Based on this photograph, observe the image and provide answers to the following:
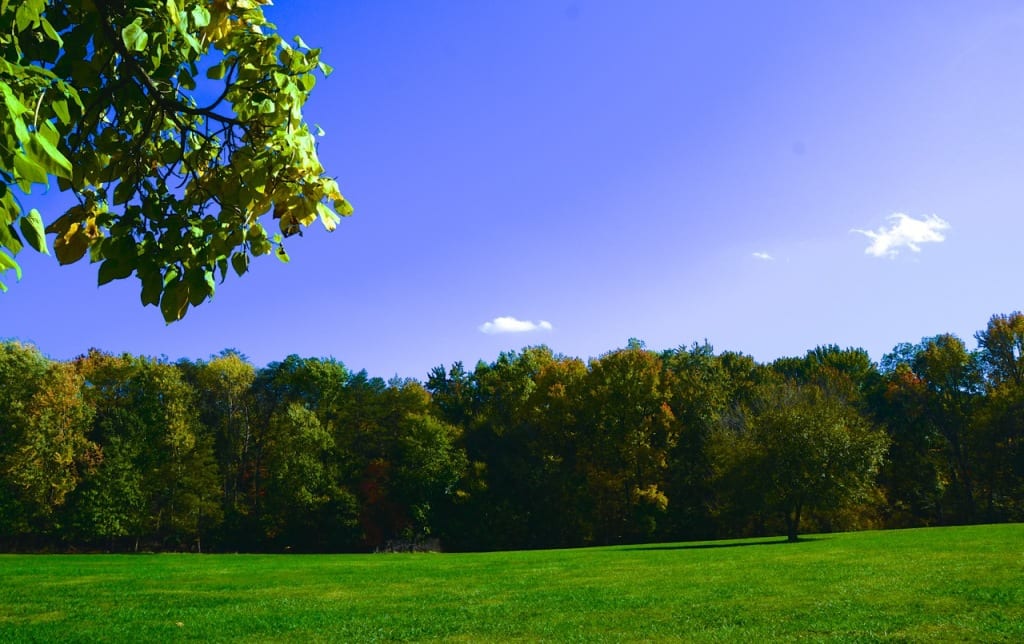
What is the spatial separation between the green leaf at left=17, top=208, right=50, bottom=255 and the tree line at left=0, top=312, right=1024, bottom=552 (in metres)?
42.5

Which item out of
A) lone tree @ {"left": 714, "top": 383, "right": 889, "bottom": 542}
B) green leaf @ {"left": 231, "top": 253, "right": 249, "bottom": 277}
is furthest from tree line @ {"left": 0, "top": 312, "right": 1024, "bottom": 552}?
green leaf @ {"left": 231, "top": 253, "right": 249, "bottom": 277}

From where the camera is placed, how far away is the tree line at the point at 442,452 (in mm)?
46031

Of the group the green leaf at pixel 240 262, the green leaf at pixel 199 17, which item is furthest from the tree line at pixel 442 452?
the green leaf at pixel 199 17

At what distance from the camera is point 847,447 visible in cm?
3531

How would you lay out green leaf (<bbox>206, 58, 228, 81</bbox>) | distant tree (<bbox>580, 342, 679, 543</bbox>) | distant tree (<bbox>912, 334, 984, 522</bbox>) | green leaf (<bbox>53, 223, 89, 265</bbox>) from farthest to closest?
distant tree (<bbox>912, 334, 984, 522</bbox>)
distant tree (<bbox>580, 342, 679, 543</bbox>)
green leaf (<bbox>206, 58, 228, 81</bbox>)
green leaf (<bbox>53, 223, 89, 265</bbox>)

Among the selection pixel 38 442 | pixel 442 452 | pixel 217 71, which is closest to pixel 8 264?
pixel 217 71

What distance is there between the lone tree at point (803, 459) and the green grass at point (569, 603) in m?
12.9

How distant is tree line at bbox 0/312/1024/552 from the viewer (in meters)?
46.0

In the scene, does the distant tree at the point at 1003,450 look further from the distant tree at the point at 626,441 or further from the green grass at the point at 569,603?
the green grass at the point at 569,603

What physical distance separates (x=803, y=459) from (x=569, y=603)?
85.3ft

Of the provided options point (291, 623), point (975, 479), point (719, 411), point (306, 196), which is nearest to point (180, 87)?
point (306, 196)

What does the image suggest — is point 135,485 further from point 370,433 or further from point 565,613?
point 565,613

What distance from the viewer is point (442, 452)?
51344 millimetres

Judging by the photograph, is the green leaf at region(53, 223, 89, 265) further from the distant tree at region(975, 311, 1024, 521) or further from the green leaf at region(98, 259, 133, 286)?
the distant tree at region(975, 311, 1024, 521)
